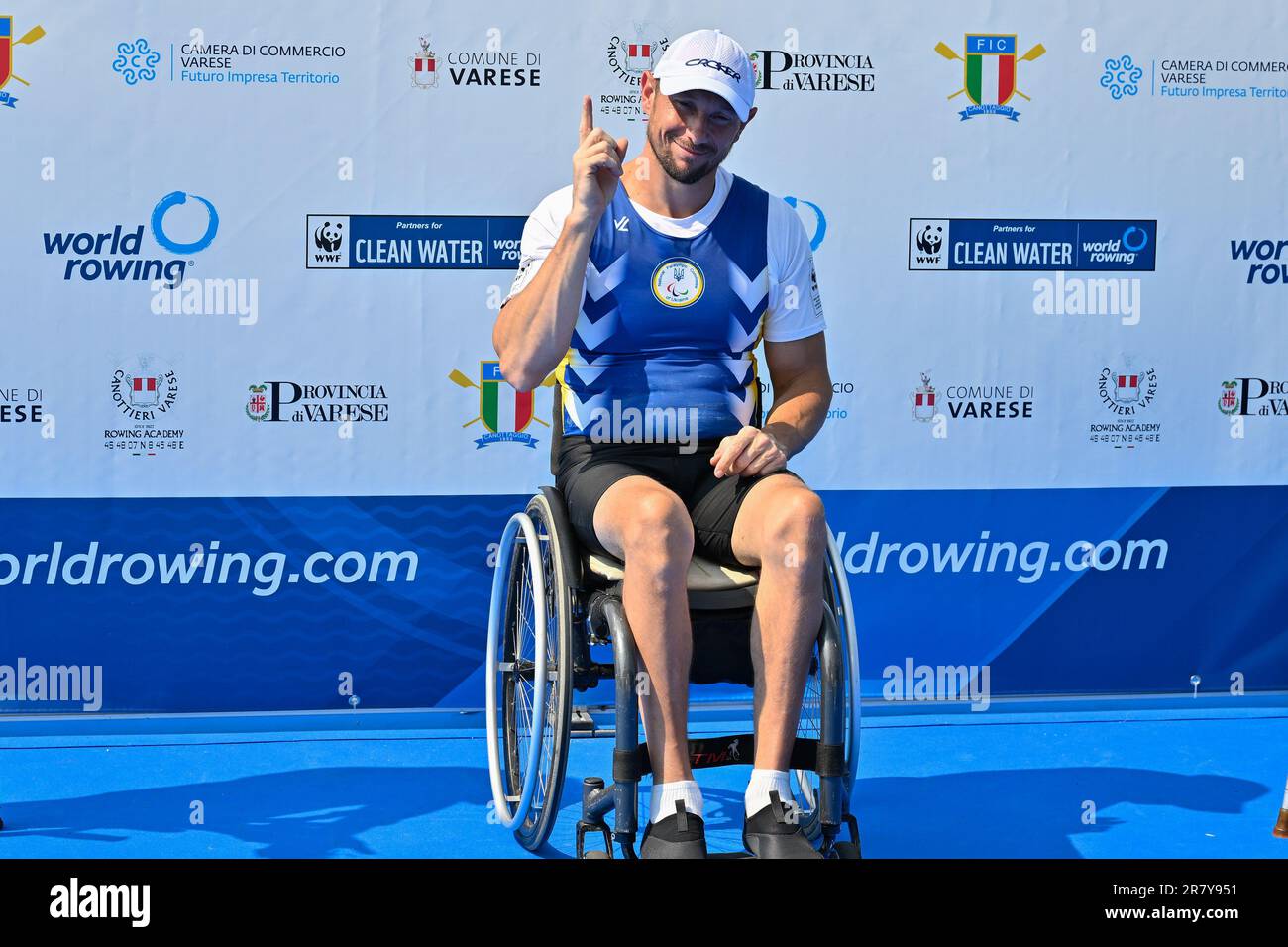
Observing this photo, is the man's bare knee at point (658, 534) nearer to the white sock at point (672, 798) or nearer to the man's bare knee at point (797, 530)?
the man's bare knee at point (797, 530)

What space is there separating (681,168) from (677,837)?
4.15ft

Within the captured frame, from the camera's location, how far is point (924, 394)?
13.7ft

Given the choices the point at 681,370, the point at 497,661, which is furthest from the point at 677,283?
the point at 497,661

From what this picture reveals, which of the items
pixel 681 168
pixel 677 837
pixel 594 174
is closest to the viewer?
pixel 677 837

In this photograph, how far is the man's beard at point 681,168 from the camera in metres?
2.84

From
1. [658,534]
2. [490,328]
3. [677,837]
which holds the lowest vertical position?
[677,837]

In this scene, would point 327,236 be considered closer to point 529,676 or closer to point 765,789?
point 529,676

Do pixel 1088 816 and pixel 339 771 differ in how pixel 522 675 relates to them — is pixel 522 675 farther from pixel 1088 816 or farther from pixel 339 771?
pixel 1088 816

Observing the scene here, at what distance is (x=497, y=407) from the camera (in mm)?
4066

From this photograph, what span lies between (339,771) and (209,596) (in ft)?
2.33

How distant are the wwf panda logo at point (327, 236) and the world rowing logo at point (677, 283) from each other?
4.61ft

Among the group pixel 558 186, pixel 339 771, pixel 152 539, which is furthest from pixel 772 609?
pixel 152 539

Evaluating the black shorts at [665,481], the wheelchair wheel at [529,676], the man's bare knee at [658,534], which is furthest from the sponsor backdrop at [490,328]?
the man's bare knee at [658,534]

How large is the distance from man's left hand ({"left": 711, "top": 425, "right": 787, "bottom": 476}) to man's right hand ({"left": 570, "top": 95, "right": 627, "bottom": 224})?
0.49 metres
